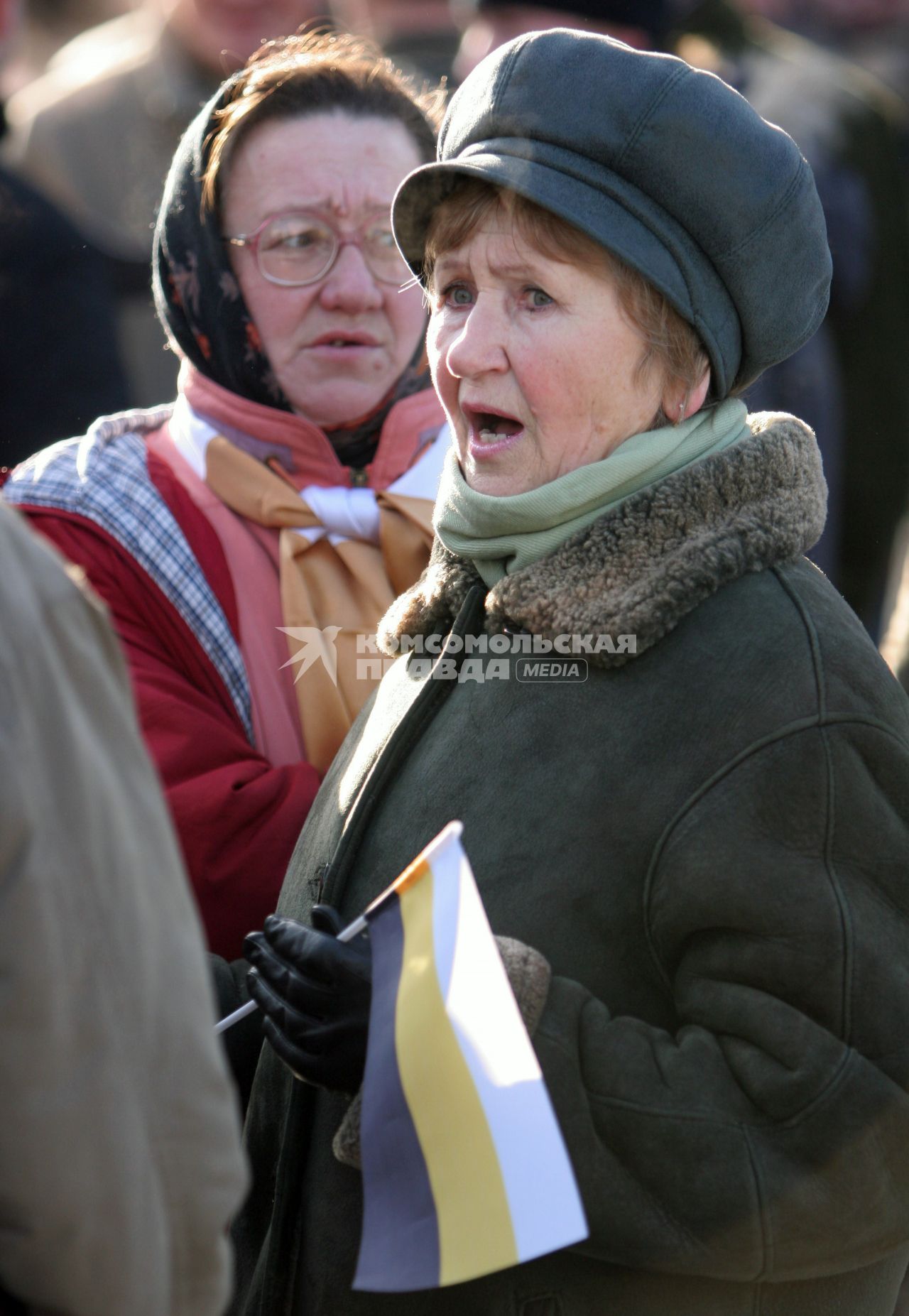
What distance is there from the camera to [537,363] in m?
2.01

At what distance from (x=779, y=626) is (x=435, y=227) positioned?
716 millimetres

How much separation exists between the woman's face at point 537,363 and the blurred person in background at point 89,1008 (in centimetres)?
82

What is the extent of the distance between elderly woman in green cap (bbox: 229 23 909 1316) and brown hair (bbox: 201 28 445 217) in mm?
822

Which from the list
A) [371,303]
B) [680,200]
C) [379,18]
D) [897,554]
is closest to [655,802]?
[680,200]

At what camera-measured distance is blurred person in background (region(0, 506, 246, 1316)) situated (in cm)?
125

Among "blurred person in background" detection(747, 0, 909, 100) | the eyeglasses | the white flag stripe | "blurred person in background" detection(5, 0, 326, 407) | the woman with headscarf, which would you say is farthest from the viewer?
"blurred person in background" detection(747, 0, 909, 100)

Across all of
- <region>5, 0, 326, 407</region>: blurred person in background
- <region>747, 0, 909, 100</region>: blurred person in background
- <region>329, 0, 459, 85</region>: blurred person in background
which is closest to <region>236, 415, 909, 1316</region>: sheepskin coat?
<region>5, 0, 326, 407</region>: blurred person in background

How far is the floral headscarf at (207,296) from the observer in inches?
113

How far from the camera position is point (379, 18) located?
641 centimetres

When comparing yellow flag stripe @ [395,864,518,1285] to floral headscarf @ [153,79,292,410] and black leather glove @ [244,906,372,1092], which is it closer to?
black leather glove @ [244,906,372,1092]

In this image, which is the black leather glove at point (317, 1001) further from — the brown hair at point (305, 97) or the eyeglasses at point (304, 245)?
the brown hair at point (305, 97)

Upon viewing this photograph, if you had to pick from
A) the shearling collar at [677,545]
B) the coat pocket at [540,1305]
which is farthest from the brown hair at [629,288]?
the coat pocket at [540,1305]

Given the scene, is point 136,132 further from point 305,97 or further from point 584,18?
point 305,97

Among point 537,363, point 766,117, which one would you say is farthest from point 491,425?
point 766,117
